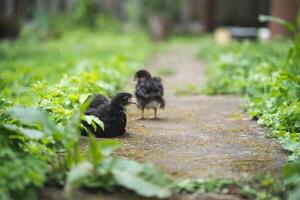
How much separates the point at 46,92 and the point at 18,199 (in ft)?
10.1

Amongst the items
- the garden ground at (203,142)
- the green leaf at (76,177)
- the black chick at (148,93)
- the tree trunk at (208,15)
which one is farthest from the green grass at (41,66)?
the tree trunk at (208,15)

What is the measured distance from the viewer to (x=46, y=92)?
23.0ft

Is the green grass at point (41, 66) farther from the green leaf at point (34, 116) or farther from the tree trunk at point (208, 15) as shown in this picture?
the tree trunk at point (208, 15)

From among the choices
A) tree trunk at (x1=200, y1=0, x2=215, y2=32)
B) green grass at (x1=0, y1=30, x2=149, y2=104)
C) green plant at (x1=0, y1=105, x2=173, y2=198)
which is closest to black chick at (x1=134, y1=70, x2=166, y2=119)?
green grass at (x1=0, y1=30, x2=149, y2=104)

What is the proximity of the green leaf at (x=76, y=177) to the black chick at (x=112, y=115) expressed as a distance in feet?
5.90

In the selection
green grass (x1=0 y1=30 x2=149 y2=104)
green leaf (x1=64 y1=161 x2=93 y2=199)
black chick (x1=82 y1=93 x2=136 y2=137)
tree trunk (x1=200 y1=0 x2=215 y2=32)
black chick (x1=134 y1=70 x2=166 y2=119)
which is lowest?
green leaf (x1=64 y1=161 x2=93 y2=199)

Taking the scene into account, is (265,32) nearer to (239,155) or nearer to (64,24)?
(64,24)

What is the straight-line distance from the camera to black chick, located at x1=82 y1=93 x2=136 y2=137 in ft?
20.1

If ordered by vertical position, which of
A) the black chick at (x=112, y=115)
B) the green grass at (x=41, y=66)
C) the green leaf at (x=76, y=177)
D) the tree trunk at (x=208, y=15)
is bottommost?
the green leaf at (x=76, y=177)

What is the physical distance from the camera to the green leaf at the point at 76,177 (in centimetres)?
408

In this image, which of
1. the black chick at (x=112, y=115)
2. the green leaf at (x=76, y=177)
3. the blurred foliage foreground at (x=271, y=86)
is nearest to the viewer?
the green leaf at (x=76, y=177)

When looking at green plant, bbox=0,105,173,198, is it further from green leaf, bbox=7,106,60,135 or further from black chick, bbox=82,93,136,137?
black chick, bbox=82,93,136,137

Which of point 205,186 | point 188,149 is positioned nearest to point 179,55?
point 188,149

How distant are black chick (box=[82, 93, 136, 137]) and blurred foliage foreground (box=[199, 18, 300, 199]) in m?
1.79
